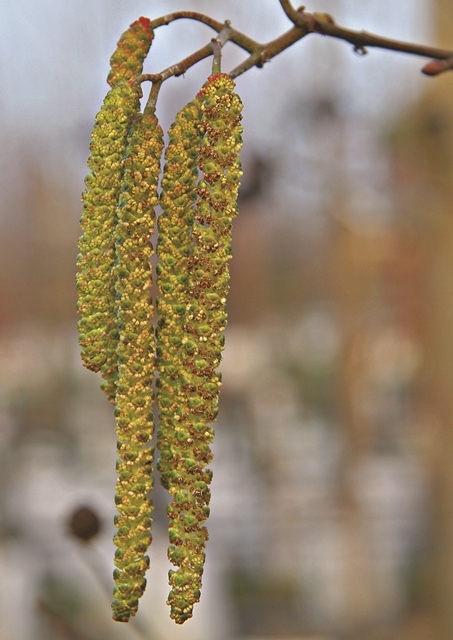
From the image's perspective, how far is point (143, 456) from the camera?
54 centimetres

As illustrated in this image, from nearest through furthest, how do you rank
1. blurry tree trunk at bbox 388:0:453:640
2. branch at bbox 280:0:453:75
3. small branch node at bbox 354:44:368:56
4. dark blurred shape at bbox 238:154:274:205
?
branch at bbox 280:0:453:75 → small branch node at bbox 354:44:368:56 → dark blurred shape at bbox 238:154:274:205 → blurry tree trunk at bbox 388:0:453:640

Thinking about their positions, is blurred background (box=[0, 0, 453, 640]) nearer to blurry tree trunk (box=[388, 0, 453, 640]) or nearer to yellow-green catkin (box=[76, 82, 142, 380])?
blurry tree trunk (box=[388, 0, 453, 640])

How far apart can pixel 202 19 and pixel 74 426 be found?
3.12 m

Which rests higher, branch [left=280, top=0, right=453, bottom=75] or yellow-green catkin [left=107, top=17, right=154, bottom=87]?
branch [left=280, top=0, right=453, bottom=75]

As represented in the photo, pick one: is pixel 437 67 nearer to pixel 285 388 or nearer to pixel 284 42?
pixel 284 42

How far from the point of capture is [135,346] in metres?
0.55

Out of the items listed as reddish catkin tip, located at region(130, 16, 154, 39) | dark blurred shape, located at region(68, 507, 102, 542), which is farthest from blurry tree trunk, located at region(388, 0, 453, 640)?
reddish catkin tip, located at region(130, 16, 154, 39)

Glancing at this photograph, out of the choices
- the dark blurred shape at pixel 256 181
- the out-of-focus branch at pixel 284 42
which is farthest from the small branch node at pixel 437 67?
the dark blurred shape at pixel 256 181

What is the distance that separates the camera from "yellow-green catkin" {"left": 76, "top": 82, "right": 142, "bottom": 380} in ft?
1.78

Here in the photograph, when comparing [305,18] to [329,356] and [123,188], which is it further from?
[329,356]

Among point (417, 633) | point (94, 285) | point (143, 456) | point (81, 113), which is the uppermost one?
point (81, 113)

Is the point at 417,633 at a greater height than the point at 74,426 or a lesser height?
lesser

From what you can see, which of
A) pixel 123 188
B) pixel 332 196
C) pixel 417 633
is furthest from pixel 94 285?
pixel 417 633

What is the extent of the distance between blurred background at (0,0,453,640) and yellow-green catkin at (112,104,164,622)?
4.58ft
